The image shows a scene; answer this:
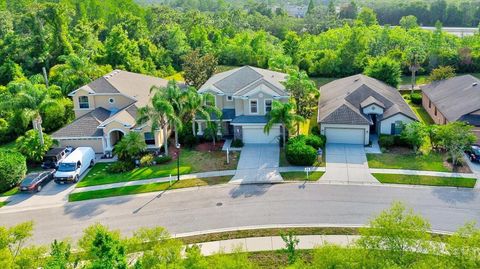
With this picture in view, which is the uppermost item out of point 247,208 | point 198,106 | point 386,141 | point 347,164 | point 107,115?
point 198,106

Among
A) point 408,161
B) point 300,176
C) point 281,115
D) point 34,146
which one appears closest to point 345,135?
point 408,161

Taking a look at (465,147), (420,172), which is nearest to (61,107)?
(420,172)

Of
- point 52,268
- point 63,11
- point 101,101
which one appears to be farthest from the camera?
point 63,11

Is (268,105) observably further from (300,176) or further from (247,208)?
(247,208)

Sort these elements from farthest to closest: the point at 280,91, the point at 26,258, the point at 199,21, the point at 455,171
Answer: the point at 199,21
the point at 280,91
the point at 455,171
the point at 26,258

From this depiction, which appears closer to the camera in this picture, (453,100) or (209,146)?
(209,146)

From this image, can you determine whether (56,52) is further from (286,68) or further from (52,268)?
(52,268)

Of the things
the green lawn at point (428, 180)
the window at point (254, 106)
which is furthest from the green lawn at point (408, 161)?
the window at point (254, 106)

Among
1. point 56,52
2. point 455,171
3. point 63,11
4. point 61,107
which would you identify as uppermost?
point 63,11
